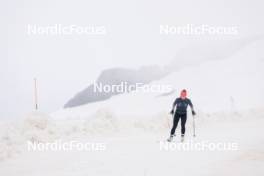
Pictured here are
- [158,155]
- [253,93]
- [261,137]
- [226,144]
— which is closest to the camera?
[158,155]

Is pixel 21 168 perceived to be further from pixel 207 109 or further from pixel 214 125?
pixel 207 109

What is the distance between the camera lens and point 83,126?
17734mm

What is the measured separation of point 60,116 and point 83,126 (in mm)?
4732

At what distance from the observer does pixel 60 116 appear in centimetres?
2212

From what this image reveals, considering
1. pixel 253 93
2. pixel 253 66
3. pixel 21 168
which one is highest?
pixel 253 66

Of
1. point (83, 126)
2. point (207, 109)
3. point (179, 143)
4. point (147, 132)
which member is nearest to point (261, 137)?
point (179, 143)

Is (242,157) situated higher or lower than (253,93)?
lower

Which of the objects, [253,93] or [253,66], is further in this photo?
[253,66]

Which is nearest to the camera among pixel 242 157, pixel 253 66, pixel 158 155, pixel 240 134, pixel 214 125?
pixel 242 157

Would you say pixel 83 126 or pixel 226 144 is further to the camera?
pixel 83 126

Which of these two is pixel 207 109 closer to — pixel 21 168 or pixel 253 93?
pixel 253 93

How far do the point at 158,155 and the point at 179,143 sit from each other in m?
2.30

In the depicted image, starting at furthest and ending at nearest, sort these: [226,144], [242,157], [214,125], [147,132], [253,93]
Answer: [253,93], [214,125], [147,132], [226,144], [242,157]

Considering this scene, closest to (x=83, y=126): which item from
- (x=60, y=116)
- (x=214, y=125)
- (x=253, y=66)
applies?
(x=60, y=116)
